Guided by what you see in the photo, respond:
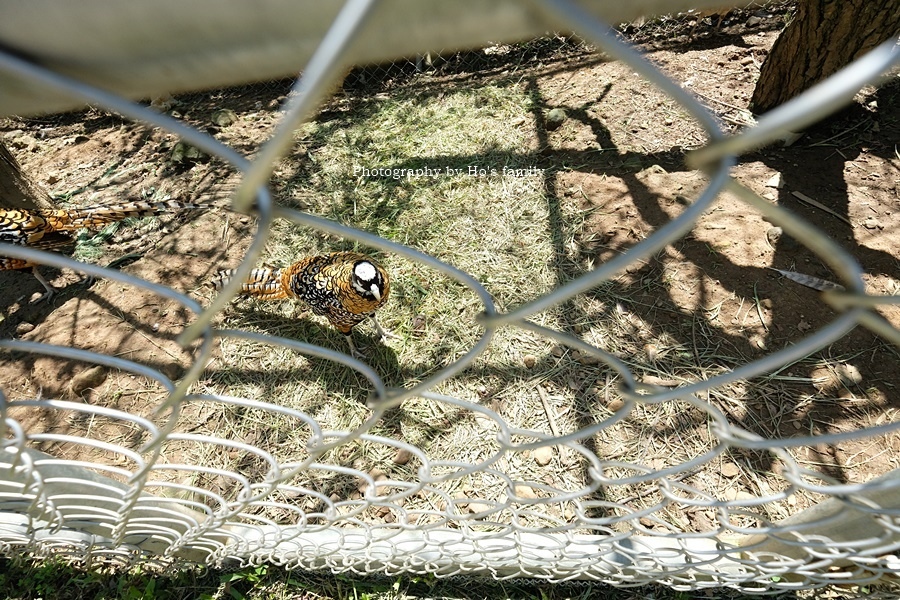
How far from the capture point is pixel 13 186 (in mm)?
2951

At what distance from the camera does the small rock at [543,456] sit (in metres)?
2.09

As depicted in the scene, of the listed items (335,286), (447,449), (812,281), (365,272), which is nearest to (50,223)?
(335,286)

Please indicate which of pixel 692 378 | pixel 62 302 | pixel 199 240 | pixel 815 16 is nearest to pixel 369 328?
pixel 199 240

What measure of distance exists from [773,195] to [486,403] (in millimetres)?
2108

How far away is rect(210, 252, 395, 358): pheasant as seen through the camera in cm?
204

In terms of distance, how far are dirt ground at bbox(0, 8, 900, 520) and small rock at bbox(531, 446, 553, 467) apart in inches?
33.4

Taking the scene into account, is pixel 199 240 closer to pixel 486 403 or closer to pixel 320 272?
pixel 320 272

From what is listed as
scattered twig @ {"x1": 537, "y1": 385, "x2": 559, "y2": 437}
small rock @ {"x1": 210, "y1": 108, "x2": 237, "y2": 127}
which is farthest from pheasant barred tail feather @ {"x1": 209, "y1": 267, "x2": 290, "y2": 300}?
small rock @ {"x1": 210, "y1": 108, "x2": 237, "y2": 127}

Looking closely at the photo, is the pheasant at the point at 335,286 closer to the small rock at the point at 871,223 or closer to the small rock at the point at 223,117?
the small rock at the point at 223,117

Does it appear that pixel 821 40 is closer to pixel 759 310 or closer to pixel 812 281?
pixel 812 281

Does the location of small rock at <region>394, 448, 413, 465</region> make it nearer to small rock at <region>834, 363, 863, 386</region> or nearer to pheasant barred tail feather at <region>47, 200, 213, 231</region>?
small rock at <region>834, 363, 863, 386</region>

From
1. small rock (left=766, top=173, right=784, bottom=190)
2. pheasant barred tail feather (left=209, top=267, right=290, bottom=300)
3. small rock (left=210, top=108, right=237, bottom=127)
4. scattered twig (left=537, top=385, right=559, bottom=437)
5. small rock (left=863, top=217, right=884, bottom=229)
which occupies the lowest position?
scattered twig (left=537, top=385, right=559, bottom=437)

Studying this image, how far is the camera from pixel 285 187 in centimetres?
342

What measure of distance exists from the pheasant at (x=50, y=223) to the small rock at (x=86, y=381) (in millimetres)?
705
